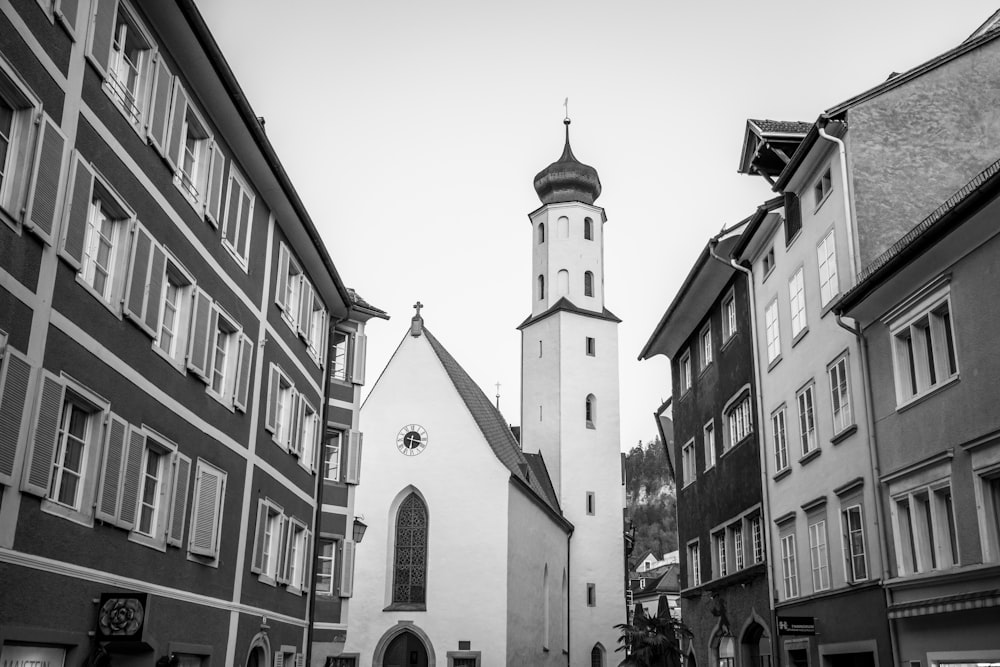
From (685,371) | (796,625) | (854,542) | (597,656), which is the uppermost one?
(685,371)

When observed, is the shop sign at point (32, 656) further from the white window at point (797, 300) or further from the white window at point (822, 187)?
the white window at point (822, 187)

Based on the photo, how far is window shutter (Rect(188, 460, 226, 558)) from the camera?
16.0 meters

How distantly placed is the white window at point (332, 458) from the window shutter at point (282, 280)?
562 cm

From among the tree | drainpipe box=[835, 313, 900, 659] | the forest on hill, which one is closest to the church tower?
the tree

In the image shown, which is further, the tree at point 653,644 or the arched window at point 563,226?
the arched window at point 563,226

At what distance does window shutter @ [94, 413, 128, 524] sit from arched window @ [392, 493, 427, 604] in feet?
101

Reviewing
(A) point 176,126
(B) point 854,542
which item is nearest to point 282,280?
(A) point 176,126

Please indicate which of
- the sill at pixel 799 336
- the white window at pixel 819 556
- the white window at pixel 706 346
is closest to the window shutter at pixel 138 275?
the sill at pixel 799 336

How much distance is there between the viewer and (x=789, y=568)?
68.5 feet

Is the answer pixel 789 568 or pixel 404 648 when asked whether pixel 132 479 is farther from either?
pixel 404 648

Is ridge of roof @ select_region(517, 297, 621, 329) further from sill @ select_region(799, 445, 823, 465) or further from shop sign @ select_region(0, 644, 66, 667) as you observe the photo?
shop sign @ select_region(0, 644, 66, 667)

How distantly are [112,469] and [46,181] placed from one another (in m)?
3.71

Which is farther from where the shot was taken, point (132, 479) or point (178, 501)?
point (178, 501)

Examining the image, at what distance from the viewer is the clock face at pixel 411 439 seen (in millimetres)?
44750
